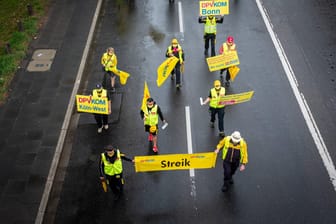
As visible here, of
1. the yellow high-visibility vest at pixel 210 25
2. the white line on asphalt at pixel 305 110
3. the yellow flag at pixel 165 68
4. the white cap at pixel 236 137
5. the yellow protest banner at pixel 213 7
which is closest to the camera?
the white cap at pixel 236 137

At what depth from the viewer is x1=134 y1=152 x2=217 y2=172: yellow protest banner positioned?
32.8ft

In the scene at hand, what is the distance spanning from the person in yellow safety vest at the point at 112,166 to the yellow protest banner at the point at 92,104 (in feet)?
7.02

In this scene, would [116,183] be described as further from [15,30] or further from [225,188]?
[15,30]

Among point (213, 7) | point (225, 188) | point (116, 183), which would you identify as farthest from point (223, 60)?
point (116, 183)

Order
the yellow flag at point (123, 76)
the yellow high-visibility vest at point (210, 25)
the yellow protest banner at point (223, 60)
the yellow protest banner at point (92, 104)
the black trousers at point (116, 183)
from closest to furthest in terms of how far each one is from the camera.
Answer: the black trousers at point (116, 183)
the yellow protest banner at point (92, 104)
the yellow protest banner at point (223, 60)
the yellow flag at point (123, 76)
the yellow high-visibility vest at point (210, 25)

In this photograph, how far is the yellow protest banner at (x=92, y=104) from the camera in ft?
37.8

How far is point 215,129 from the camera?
41.0 feet

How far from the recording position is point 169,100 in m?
13.8

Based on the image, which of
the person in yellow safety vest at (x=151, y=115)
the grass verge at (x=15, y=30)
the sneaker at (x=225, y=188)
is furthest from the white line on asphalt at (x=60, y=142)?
the sneaker at (x=225, y=188)

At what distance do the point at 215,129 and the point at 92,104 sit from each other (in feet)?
12.5

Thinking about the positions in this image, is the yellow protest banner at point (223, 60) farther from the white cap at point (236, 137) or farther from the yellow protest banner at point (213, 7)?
the white cap at point (236, 137)

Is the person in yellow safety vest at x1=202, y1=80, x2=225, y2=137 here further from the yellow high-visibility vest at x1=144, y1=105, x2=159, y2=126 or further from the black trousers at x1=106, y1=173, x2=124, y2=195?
the black trousers at x1=106, y1=173, x2=124, y2=195

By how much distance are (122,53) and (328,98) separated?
25.7ft

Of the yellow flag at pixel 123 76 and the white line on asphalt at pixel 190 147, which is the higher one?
the yellow flag at pixel 123 76
